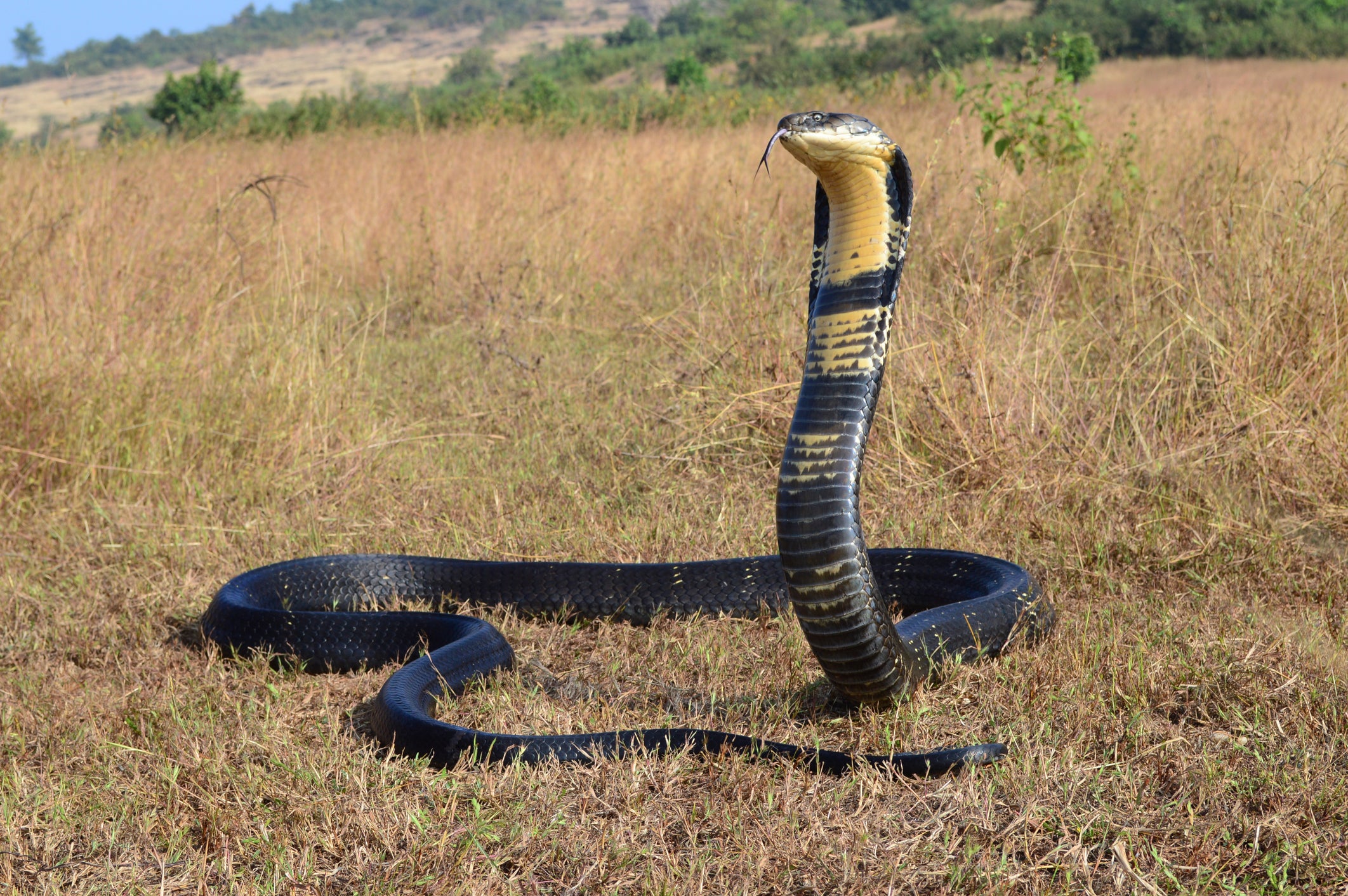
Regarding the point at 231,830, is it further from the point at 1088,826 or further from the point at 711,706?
the point at 1088,826

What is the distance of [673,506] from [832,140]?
2.67 meters

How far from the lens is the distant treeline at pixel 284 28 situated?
4094 inches

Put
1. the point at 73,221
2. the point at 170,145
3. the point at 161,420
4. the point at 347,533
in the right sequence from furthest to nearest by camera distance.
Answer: the point at 170,145
the point at 73,221
the point at 161,420
the point at 347,533

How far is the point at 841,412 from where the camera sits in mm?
2908

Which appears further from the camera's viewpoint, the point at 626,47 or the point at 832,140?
the point at 626,47

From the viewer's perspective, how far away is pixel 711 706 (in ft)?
11.2

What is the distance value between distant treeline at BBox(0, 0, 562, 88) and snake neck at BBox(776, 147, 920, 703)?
103262 mm

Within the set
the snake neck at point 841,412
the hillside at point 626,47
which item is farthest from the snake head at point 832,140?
the hillside at point 626,47

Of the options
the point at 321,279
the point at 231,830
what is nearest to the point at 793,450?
the point at 231,830

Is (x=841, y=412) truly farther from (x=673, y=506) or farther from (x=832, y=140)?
(x=673, y=506)

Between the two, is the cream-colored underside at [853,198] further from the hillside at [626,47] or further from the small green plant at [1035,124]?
the small green plant at [1035,124]

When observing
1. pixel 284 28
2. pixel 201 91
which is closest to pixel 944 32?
pixel 201 91

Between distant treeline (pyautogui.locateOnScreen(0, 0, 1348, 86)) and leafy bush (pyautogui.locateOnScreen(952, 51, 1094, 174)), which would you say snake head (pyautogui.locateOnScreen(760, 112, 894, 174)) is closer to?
leafy bush (pyautogui.locateOnScreen(952, 51, 1094, 174))

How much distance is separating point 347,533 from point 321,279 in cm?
424
